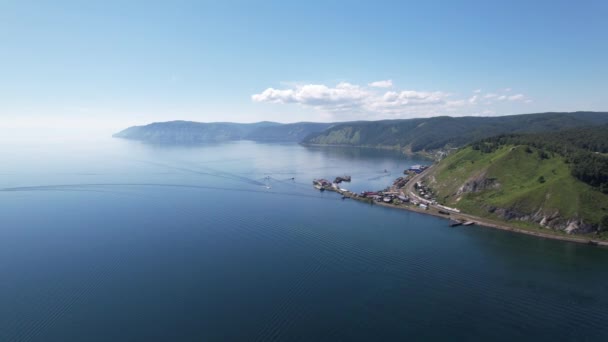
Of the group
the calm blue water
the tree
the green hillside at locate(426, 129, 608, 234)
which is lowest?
the calm blue water

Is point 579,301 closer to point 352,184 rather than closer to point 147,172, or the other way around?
point 352,184

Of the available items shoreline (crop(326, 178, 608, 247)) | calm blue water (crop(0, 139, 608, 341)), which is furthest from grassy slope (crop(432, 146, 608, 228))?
calm blue water (crop(0, 139, 608, 341))

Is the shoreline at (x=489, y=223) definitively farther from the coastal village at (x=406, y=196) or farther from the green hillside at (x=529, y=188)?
the green hillside at (x=529, y=188)

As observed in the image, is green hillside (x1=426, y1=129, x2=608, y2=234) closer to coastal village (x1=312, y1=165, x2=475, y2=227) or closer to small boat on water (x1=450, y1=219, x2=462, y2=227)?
coastal village (x1=312, y1=165, x2=475, y2=227)

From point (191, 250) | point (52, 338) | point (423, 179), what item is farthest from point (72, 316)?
point (423, 179)

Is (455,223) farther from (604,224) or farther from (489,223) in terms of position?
(604,224)

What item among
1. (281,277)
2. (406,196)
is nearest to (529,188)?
(406,196)

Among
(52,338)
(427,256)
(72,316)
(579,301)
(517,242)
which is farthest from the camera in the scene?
(517,242)
